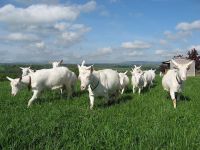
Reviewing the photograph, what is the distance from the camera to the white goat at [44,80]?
55.7ft

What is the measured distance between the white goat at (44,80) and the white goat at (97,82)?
2692mm

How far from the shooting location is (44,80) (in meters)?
17.3

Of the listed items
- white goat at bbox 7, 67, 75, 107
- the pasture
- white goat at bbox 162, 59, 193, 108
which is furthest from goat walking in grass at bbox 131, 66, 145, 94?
the pasture

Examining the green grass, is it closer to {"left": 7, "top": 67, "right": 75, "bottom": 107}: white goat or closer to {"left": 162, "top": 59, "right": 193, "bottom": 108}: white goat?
{"left": 162, "top": 59, "right": 193, "bottom": 108}: white goat

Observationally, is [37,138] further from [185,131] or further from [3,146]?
[185,131]

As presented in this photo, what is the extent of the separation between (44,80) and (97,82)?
3452 mm

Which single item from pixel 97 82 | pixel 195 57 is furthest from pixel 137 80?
pixel 195 57

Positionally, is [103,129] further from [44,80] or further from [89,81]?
[44,80]

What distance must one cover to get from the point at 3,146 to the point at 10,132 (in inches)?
46.5

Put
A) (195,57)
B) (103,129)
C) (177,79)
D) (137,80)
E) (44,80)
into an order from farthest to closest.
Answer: (195,57)
(137,80)
(44,80)
(177,79)
(103,129)

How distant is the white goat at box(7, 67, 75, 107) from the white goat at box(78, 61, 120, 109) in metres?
2.69

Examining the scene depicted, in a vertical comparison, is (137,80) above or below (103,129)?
above

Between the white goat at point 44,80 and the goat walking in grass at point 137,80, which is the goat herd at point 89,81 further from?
the goat walking in grass at point 137,80

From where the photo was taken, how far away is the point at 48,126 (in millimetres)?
9898
